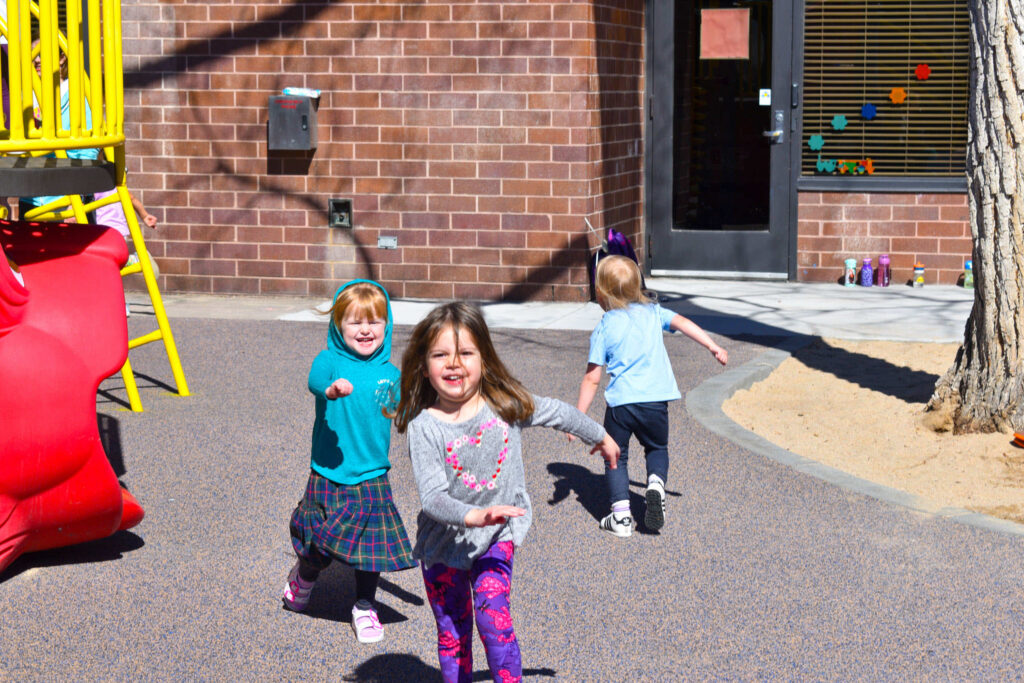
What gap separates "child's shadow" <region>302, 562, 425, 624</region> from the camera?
16.8 ft

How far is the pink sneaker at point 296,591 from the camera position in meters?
5.06

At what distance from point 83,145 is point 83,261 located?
468 mm

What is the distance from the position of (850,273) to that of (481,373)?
9.62m

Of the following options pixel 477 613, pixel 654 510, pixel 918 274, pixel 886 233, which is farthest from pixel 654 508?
pixel 886 233

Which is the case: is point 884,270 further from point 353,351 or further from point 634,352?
point 353,351

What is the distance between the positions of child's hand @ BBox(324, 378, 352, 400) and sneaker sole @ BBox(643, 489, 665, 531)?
184cm

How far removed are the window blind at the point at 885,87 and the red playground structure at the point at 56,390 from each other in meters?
9.14

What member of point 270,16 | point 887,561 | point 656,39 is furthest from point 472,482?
point 656,39

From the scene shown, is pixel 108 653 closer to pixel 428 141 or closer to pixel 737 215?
pixel 428 141

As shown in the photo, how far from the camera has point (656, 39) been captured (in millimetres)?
13555

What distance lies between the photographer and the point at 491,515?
3748 millimetres

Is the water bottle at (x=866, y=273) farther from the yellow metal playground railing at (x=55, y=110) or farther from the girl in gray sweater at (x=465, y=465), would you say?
the girl in gray sweater at (x=465, y=465)

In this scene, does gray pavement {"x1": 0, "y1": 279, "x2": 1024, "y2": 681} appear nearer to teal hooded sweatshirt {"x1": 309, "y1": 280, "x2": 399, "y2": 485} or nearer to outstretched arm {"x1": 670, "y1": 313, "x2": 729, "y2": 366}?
teal hooded sweatshirt {"x1": 309, "y1": 280, "x2": 399, "y2": 485}

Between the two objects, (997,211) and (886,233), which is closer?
(997,211)
